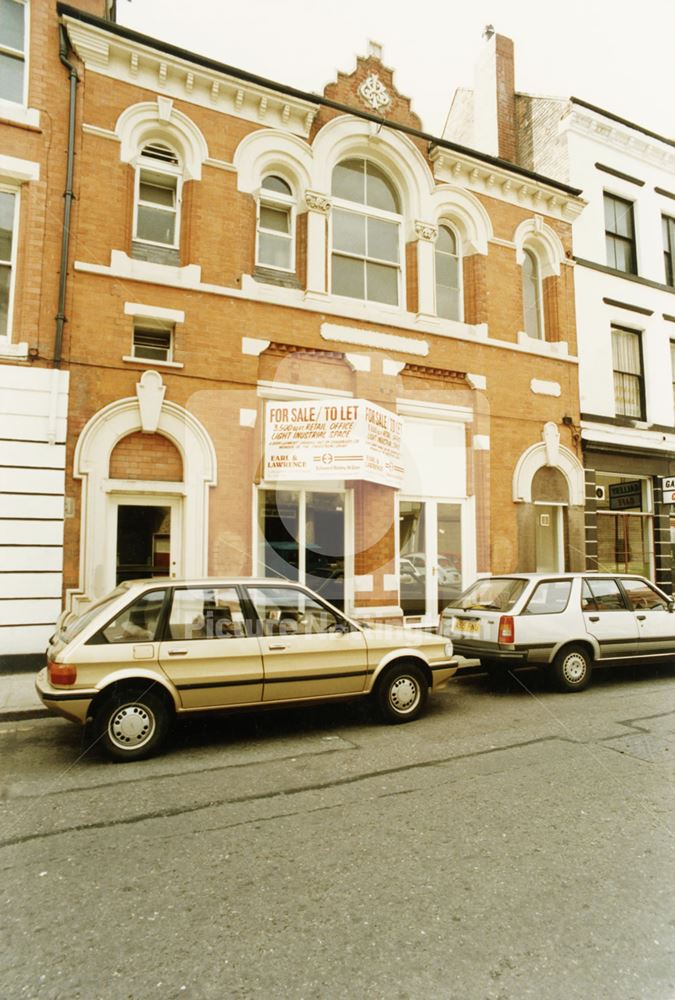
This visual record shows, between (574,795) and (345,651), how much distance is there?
8.41ft

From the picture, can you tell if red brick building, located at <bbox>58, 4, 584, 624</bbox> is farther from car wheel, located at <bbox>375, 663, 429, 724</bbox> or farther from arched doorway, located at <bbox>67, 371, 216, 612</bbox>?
car wheel, located at <bbox>375, 663, 429, 724</bbox>

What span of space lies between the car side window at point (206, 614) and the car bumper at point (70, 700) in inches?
34.0

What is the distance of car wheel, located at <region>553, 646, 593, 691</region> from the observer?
814 centimetres

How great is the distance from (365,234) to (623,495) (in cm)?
884

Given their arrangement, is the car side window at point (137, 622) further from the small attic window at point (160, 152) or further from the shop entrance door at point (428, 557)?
the small attic window at point (160, 152)

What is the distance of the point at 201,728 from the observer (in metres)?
6.47

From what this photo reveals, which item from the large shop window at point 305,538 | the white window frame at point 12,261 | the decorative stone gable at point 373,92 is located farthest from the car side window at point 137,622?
the decorative stone gable at point 373,92

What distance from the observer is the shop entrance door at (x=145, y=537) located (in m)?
9.88

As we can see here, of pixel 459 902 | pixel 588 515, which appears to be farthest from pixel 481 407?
pixel 459 902

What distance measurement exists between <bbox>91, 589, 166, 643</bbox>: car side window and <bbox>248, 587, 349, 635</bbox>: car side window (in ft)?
3.08

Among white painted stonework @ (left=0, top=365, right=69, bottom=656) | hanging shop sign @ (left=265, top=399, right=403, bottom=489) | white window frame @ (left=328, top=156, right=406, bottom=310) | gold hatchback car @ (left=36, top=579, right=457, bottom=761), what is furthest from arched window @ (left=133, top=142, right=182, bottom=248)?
gold hatchback car @ (left=36, top=579, right=457, bottom=761)

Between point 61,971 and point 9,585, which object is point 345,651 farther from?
point 9,585

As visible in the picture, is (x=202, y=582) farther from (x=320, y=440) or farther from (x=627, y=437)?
(x=627, y=437)

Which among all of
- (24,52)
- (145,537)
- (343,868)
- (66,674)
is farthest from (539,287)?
(343,868)
